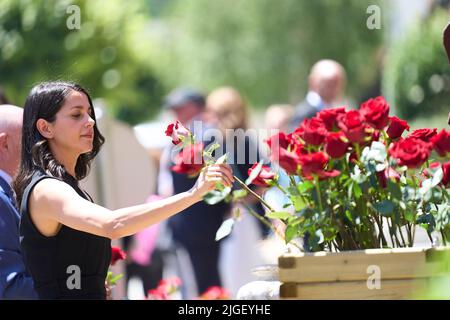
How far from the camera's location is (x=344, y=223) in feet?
9.08

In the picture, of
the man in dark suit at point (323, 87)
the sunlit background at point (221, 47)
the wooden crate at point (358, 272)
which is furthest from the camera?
the sunlit background at point (221, 47)

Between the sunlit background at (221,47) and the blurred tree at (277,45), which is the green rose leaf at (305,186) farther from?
the blurred tree at (277,45)

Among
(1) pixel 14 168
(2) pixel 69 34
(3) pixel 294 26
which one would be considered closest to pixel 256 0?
(3) pixel 294 26

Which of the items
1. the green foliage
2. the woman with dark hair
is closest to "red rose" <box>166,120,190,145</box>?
the woman with dark hair

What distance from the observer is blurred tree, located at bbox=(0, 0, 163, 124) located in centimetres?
1445

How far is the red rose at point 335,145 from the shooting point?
265cm

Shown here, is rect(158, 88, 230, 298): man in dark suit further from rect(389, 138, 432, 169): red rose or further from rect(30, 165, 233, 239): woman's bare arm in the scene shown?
rect(389, 138, 432, 169): red rose

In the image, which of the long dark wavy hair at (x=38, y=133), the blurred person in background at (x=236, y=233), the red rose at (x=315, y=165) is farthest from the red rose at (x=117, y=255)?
the blurred person in background at (x=236, y=233)

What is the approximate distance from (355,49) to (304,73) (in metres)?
1.84

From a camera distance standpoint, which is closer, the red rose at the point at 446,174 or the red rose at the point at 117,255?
the red rose at the point at 446,174

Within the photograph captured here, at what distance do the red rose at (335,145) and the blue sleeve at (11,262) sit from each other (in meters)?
1.12

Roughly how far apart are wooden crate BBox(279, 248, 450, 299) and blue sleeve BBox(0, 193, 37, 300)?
1.02 m

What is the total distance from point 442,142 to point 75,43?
543 inches

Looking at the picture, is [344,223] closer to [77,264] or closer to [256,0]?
[77,264]
